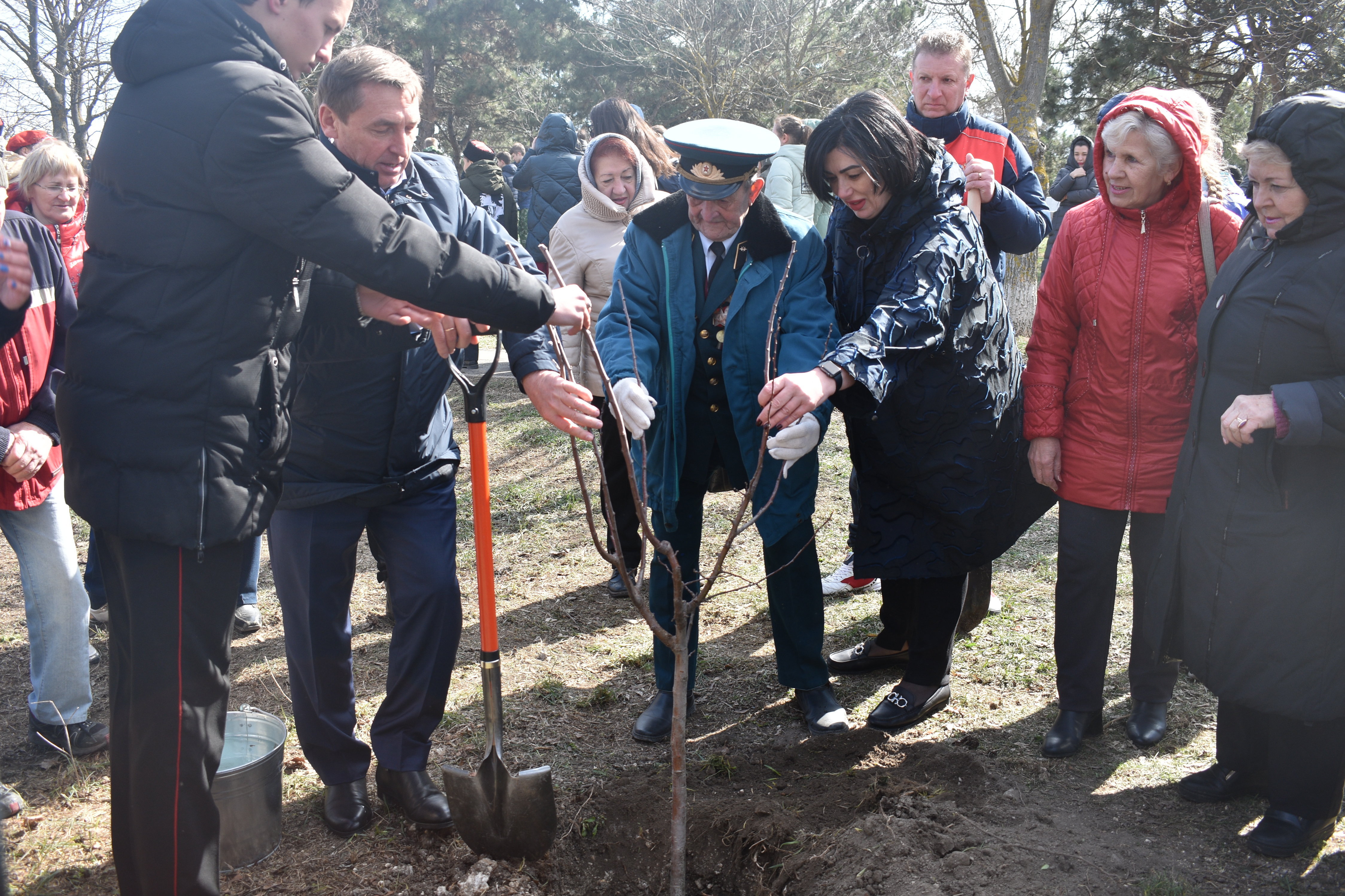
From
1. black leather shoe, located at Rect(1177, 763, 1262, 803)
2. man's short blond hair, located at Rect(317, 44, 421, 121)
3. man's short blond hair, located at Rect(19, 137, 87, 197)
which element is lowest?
black leather shoe, located at Rect(1177, 763, 1262, 803)

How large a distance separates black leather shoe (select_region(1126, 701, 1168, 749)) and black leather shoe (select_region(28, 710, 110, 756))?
3.46m

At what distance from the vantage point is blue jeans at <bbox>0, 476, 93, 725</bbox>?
3.18 metres

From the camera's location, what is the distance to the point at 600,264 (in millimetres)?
4508

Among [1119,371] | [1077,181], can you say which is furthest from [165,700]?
[1077,181]

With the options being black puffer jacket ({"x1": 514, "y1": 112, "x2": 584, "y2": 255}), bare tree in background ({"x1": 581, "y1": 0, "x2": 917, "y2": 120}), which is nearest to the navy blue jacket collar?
black puffer jacket ({"x1": 514, "y1": 112, "x2": 584, "y2": 255})

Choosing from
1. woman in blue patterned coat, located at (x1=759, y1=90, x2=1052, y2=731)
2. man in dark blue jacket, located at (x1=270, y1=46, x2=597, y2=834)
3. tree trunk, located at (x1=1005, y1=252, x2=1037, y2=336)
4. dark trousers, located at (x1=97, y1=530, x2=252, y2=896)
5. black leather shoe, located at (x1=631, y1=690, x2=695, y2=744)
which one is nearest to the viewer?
dark trousers, located at (x1=97, y1=530, x2=252, y2=896)

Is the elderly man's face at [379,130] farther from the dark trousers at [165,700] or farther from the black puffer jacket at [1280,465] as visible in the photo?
the black puffer jacket at [1280,465]

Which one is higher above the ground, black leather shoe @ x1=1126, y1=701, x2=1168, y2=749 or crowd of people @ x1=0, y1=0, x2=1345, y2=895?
crowd of people @ x1=0, y1=0, x2=1345, y2=895

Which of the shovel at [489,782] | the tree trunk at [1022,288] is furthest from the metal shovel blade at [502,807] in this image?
the tree trunk at [1022,288]

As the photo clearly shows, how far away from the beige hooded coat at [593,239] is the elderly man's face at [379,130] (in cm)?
196

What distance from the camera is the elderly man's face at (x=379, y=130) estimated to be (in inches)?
94.6

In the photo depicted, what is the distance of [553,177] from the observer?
6.26 meters

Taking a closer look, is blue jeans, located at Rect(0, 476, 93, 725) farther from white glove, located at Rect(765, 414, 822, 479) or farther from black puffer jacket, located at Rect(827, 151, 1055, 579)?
black puffer jacket, located at Rect(827, 151, 1055, 579)

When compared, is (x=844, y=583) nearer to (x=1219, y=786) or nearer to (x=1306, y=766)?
(x=1219, y=786)
